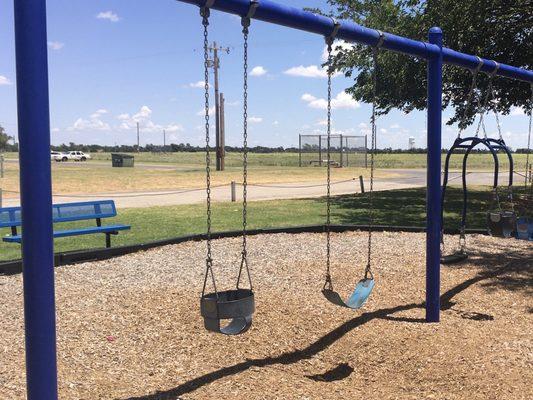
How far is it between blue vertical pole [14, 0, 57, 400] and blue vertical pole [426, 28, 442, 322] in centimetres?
318

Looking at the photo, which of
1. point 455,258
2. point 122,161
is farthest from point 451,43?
point 122,161

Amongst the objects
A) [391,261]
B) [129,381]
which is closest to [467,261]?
[391,261]

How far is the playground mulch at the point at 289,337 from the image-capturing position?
3400 millimetres

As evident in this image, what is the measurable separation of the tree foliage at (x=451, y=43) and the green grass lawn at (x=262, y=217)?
9.46ft

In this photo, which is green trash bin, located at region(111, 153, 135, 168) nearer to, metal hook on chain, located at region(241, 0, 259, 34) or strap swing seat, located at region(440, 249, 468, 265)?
strap swing seat, located at region(440, 249, 468, 265)

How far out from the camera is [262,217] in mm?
11742

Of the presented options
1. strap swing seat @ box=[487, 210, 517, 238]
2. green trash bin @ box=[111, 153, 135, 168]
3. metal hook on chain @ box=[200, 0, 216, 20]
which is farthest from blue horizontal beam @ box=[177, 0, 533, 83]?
green trash bin @ box=[111, 153, 135, 168]

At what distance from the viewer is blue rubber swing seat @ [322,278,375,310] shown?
385 cm

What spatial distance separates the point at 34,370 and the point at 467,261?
5752 mm

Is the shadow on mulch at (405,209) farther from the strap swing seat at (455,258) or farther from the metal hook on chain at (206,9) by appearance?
the metal hook on chain at (206,9)

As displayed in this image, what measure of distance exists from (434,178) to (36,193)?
3.31 m

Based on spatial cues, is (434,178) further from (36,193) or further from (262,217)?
(262,217)

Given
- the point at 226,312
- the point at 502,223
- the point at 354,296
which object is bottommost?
the point at 354,296

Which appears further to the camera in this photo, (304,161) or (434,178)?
(304,161)
